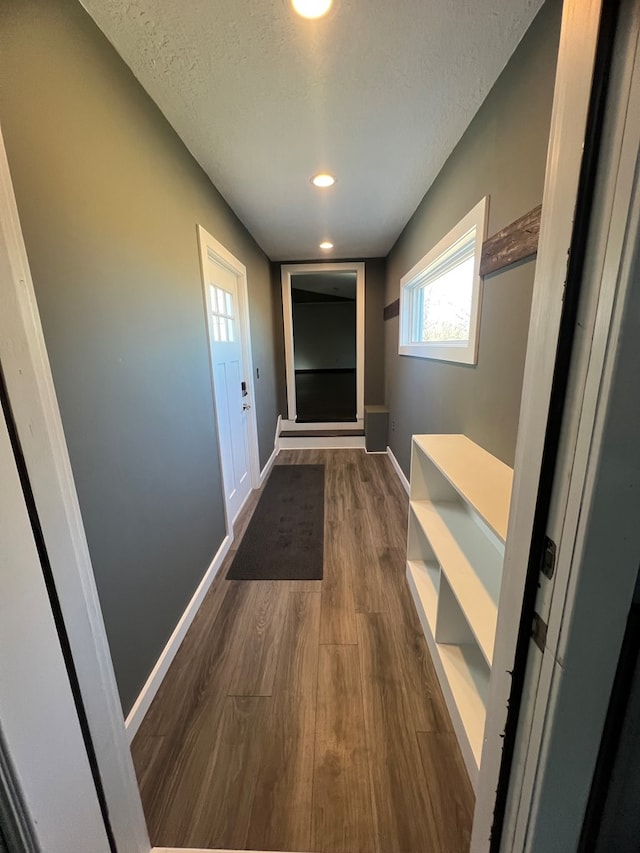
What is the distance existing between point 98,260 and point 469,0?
1.47m

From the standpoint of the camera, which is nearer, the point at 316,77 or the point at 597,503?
the point at 597,503

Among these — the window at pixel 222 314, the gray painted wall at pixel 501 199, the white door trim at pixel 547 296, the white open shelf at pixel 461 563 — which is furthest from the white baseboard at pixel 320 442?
the white door trim at pixel 547 296

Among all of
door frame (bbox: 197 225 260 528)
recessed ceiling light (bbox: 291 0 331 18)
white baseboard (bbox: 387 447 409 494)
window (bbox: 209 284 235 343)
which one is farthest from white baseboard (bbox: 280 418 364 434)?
recessed ceiling light (bbox: 291 0 331 18)

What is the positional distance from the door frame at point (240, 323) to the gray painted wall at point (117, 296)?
0.38 feet

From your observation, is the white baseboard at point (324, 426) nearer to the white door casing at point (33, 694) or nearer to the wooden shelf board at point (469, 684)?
the wooden shelf board at point (469, 684)

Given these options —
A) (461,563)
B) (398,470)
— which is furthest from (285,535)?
(398,470)

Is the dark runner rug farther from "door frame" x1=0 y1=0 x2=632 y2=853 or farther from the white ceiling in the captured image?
the white ceiling

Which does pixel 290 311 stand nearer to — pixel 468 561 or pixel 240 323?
pixel 240 323

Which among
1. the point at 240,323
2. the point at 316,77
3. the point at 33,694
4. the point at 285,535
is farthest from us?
the point at 240,323

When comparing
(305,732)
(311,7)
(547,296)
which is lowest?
(305,732)

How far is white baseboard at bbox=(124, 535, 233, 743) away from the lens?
1267mm

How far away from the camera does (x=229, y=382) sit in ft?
8.73

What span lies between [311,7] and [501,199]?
96 centimetres

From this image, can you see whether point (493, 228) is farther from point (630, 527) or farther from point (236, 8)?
point (630, 527)
